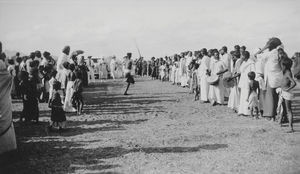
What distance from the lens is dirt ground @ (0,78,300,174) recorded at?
552cm

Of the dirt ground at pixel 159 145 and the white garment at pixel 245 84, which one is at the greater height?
the white garment at pixel 245 84

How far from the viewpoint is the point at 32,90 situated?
31.1ft

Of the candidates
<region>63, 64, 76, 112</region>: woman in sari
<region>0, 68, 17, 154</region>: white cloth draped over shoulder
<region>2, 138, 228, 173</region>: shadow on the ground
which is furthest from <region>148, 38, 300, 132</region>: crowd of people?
<region>0, 68, 17, 154</region>: white cloth draped over shoulder

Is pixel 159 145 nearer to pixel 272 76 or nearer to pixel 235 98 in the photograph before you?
pixel 272 76

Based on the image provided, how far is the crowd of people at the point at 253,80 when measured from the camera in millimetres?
8711

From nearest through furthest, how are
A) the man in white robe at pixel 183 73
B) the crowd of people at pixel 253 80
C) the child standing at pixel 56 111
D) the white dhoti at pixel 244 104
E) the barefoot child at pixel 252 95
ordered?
1. the child standing at pixel 56 111
2. the crowd of people at pixel 253 80
3. the barefoot child at pixel 252 95
4. the white dhoti at pixel 244 104
5. the man in white robe at pixel 183 73

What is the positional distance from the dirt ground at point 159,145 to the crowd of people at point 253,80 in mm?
488

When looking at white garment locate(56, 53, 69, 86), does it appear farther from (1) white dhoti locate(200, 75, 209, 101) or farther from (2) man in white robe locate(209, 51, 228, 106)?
(1) white dhoti locate(200, 75, 209, 101)

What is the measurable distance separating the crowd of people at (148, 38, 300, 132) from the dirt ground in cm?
49

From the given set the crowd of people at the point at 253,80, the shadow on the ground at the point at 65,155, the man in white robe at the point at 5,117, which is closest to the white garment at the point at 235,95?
the crowd of people at the point at 253,80

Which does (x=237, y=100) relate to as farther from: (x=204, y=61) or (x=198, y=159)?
(x=198, y=159)

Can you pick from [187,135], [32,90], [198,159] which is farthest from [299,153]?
[32,90]

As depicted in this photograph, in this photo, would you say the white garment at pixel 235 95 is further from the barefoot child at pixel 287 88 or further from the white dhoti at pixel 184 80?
the white dhoti at pixel 184 80

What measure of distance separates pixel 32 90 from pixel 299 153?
22.7ft
